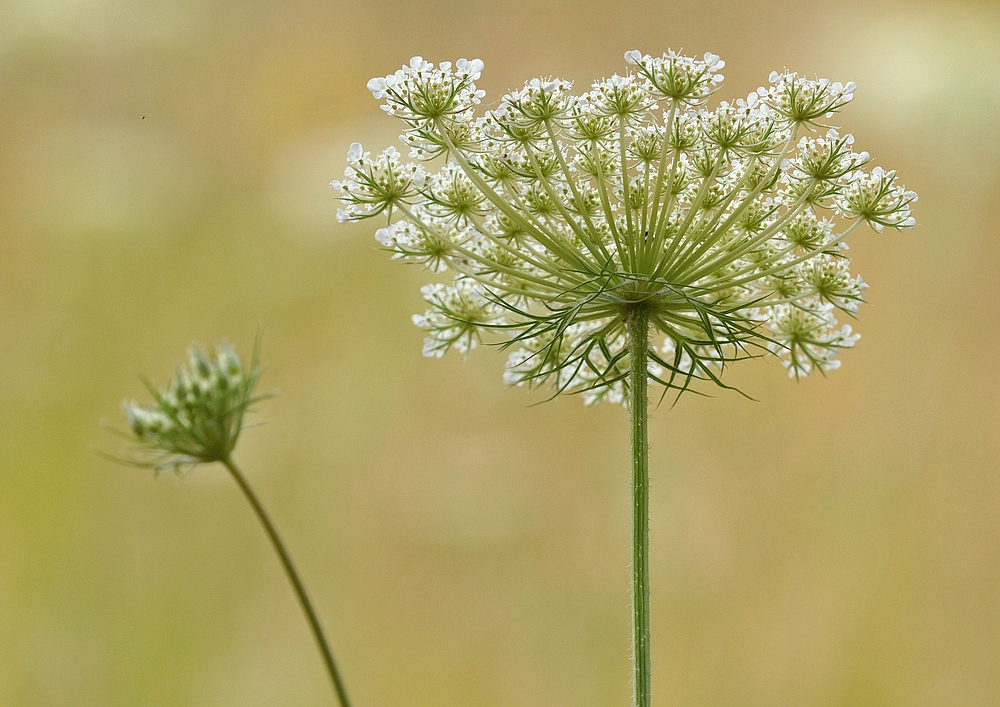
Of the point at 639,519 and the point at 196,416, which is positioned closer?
the point at 639,519

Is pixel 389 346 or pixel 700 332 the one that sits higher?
pixel 389 346

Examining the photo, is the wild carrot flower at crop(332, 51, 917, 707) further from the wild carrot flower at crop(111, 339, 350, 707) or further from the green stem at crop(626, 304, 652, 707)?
the wild carrot flower at crop(111, 339, 350, 707)

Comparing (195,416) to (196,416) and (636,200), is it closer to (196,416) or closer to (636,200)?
(196,416)

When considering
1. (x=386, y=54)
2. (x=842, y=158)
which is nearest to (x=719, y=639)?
(x=842, y=158)

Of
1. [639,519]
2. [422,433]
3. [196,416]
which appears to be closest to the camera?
[639,519]

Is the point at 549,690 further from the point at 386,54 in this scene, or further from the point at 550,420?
the point at 386,54

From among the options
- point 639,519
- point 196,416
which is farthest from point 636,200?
point 196,416

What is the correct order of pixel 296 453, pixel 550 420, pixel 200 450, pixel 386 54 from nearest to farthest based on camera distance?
pixel 200 450, pixel 296 453, pixel 550 420, pixel 386 54
